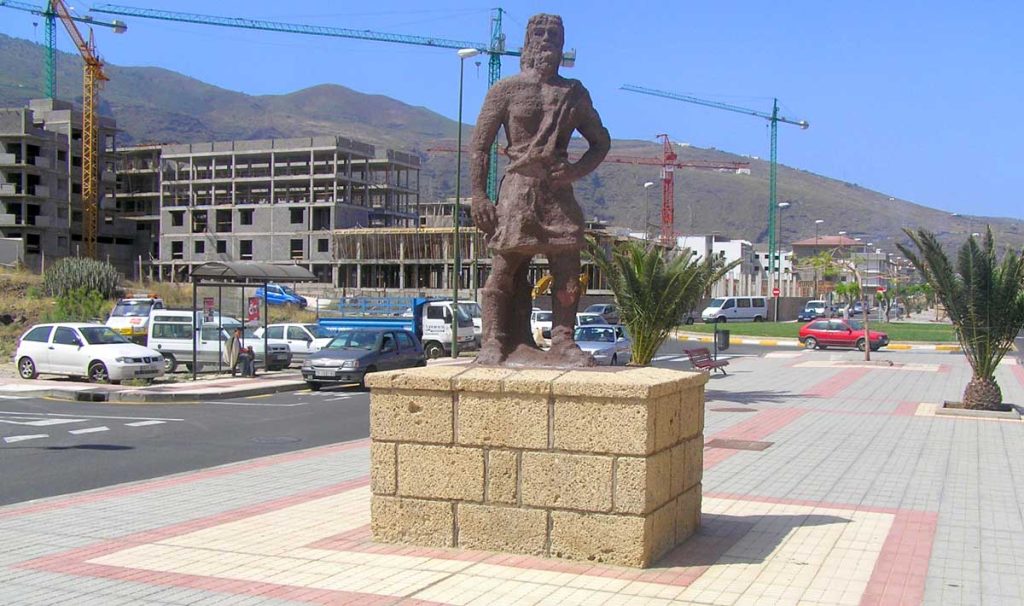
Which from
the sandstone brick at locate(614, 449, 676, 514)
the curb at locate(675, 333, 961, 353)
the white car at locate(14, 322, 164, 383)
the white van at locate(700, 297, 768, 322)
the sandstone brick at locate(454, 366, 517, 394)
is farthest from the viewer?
the white van at locate(700, 297, 768, 322)

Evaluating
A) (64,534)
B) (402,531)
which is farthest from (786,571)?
(64,534)

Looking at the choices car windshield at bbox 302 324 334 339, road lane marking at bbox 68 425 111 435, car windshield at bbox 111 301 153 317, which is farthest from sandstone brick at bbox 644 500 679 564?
car windshield at bbox 111 301 153 317

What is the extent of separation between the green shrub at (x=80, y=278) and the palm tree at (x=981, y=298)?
46.9 meters

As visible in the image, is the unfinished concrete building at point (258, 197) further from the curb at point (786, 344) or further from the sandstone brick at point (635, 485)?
the sandstone brick at point (635, 485)

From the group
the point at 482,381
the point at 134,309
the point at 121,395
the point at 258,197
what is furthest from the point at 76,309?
the point at 258,197

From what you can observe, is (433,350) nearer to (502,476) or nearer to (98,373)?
(98,373)

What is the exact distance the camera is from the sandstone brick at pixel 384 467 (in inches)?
295

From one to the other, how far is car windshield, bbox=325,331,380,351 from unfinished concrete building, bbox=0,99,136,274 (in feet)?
182

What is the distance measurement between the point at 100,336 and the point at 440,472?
62.9ft

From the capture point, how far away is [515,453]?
7113mm

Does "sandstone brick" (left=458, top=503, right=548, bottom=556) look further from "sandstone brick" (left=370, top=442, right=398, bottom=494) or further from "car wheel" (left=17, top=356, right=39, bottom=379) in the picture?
"car wheel" (left=17, top=356, right=39, bottom=379)

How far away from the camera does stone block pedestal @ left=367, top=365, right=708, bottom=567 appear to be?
6781 mm

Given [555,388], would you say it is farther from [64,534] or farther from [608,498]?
[64,534]

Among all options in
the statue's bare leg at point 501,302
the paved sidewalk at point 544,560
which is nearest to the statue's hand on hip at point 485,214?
the statue's bare leg at point 501,302
